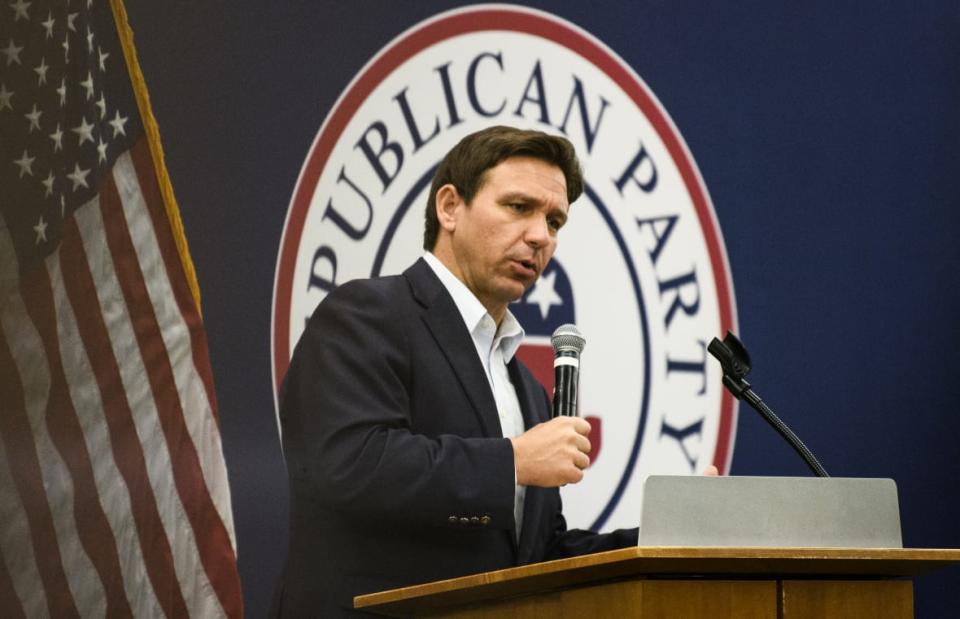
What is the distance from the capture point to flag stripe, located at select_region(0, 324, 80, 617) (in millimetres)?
2760

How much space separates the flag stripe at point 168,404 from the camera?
3061 mm

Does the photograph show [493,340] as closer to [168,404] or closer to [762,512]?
[168,404]

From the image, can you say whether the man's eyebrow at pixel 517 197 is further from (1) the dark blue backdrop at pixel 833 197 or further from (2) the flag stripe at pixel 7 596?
(2) the flag stripe at pixel 7 596

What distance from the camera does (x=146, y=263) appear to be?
3.11 meters

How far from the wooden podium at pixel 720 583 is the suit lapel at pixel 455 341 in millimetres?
660

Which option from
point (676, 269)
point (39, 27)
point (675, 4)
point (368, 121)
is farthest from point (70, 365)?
point (675, 4)

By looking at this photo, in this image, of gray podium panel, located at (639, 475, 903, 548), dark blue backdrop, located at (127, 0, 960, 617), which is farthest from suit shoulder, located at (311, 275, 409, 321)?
dark blue backdrop, located at (127, 0, 960, 617)

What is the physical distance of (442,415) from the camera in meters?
2.50

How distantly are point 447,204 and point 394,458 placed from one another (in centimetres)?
86

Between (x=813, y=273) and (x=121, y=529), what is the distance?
2.26m

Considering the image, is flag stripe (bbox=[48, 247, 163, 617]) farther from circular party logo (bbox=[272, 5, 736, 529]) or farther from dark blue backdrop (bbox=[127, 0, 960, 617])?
dark blue backdrop (bbox=[127, 0, 960, 617])

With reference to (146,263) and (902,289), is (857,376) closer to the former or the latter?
(902,289)

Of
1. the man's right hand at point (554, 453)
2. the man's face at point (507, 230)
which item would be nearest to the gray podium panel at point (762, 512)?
the man's right hand at point (554, 453)

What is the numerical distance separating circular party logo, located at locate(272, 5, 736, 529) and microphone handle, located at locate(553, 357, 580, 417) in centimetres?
122
